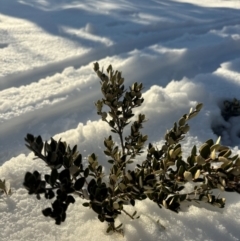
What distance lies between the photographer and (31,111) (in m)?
2.46

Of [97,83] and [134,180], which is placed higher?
[134,180]

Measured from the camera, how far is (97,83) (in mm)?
2887

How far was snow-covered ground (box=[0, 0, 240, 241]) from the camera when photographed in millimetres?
1547

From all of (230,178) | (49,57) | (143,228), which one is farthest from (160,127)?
(49,57)

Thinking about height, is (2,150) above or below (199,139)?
below

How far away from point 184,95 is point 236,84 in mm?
603

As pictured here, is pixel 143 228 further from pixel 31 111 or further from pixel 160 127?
pixel 31 111

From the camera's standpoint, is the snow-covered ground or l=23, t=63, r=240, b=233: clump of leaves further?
the snow-covered ground

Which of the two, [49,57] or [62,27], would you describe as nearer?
[49,57]

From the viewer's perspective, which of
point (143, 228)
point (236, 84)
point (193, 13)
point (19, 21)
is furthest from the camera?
point (193, 13)

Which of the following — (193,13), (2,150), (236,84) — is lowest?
(2,150)

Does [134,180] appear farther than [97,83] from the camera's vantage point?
No

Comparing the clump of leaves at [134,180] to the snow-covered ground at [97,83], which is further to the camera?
the snow-covered ground at [97,83]

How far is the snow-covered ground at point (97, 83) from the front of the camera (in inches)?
60.9
